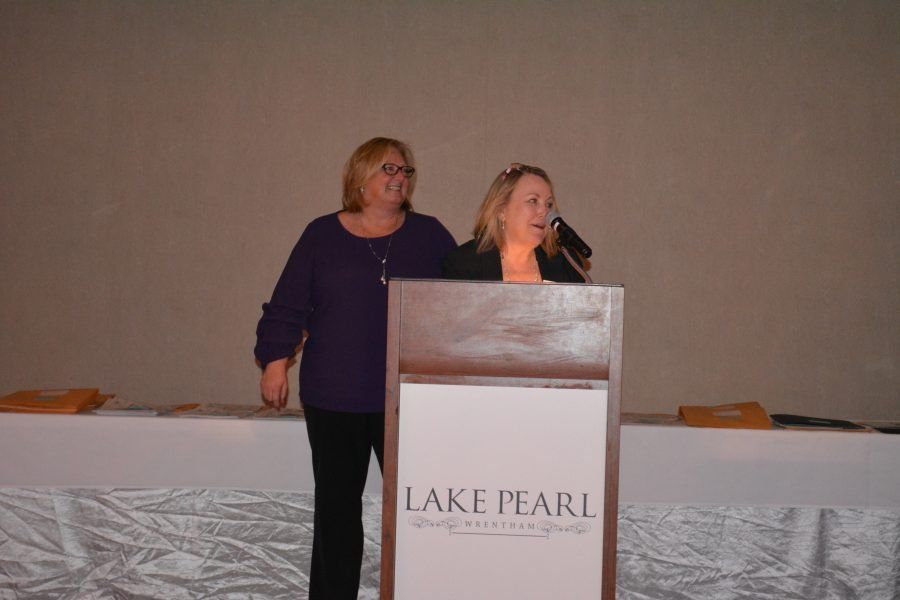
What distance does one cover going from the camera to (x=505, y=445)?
1.69 m

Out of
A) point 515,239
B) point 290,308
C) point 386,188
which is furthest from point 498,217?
point 290,308

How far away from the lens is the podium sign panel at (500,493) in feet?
→ 5.50

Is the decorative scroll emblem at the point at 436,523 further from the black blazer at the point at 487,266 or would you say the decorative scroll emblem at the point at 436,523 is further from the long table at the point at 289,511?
the long table at the point at 289,511

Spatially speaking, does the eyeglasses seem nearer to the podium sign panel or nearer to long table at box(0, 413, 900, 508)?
the podium sign panel

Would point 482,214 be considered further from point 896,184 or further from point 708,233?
point 896,184

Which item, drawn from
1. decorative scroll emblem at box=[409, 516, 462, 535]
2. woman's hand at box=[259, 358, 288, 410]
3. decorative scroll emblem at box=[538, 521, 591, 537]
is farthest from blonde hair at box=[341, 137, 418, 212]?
decorative scroll emblem at box=[538, 521, 591, 537]

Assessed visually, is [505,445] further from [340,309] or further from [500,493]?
[340,309]

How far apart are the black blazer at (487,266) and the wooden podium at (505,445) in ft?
1.48

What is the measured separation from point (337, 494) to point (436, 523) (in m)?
0.64

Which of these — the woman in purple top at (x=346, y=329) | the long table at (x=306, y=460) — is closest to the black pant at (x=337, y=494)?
the woman in purple top at (x=346, y=329)

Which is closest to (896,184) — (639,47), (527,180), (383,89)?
(639,47)

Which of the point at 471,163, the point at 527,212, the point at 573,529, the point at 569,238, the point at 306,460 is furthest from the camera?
the point at 471,163

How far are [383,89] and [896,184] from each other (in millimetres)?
2256

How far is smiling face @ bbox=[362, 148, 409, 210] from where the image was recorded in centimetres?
232
